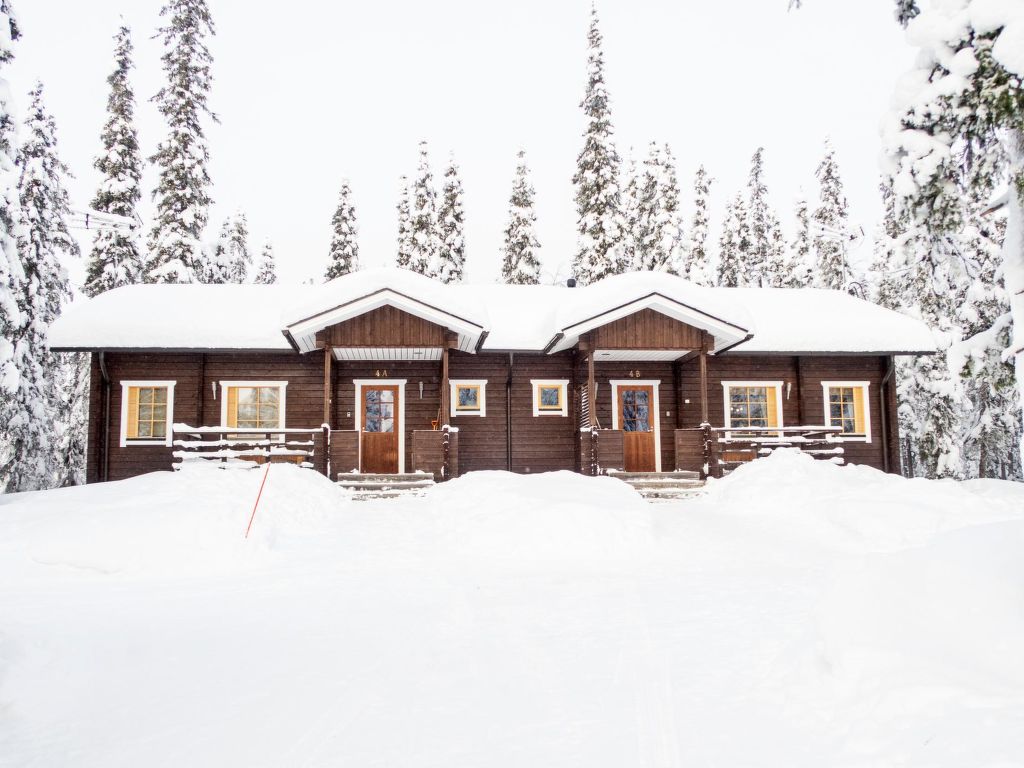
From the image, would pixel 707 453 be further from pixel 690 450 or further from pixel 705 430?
pixel 705 430

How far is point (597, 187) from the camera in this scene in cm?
2648

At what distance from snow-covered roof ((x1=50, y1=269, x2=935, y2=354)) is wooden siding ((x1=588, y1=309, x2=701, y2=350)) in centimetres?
22

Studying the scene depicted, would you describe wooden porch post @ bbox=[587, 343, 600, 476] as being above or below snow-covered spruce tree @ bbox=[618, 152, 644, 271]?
below

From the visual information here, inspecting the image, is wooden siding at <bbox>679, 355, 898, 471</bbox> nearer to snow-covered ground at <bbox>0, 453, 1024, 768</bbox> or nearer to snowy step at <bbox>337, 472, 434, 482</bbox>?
snowy step at <bbox>337, 472, 434, 482</bbox>

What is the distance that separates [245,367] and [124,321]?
260cm

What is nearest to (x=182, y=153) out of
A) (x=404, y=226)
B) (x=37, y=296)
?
(x=37, y=296)

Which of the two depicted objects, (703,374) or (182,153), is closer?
(703,374)

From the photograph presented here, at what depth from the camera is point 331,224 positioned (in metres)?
33.1

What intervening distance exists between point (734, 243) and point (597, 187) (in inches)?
449

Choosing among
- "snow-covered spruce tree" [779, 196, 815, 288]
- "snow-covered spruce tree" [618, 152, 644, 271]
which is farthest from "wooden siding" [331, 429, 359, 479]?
"snow-covered spruce tree" [779, 196, 815, 288]

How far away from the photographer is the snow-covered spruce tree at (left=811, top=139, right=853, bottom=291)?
3030 centimetres

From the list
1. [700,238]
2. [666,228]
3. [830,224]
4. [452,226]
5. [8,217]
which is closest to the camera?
[8,217]

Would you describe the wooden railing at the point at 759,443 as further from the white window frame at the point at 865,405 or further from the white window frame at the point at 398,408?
the white window frame at the point at 398,408

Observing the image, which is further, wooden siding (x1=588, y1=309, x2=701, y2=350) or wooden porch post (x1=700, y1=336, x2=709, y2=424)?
wooden porch post (x1=700, y1=336, x2=709, y2=424)
